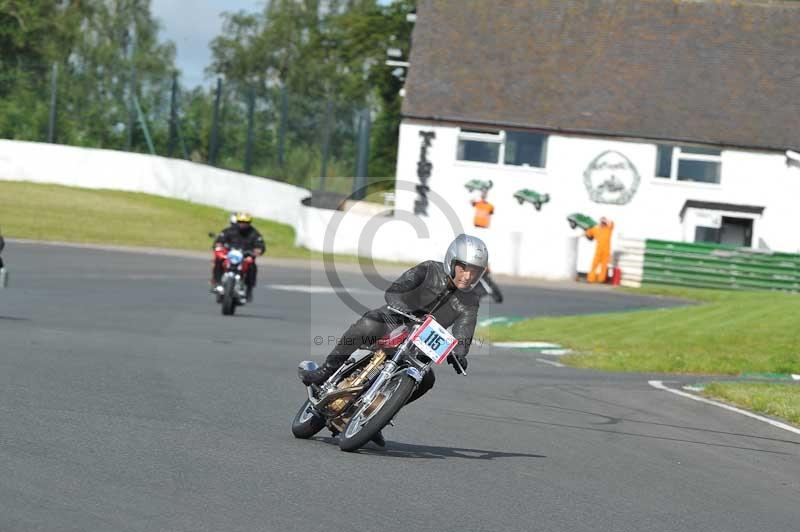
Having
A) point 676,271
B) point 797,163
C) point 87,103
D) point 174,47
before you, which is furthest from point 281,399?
point 174,47

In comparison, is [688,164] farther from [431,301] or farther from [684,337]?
[431,301]

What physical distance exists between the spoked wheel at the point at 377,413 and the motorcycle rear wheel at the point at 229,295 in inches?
510

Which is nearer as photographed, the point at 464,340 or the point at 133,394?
the point at 464,340

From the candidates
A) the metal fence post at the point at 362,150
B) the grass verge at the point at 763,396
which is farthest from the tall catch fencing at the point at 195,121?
the grass verge at the point at 763,396

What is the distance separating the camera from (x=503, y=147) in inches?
1764

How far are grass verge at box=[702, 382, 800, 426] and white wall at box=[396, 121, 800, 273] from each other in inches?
1116

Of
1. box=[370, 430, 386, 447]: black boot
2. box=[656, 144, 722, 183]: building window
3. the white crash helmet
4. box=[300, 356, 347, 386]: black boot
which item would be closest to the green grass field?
box=[656, 144, 722, 183]: building window

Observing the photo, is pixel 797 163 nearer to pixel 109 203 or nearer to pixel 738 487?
pixel 109 203

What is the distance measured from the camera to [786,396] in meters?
14.3

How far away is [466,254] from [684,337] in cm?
1404

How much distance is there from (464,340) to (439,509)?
177cm

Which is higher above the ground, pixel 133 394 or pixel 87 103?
pixel 87 103

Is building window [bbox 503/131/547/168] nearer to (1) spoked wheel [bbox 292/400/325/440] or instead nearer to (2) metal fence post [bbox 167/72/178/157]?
(2) metal fence post [bbox 167/72/178/157]

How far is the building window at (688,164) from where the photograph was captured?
44.3 m
